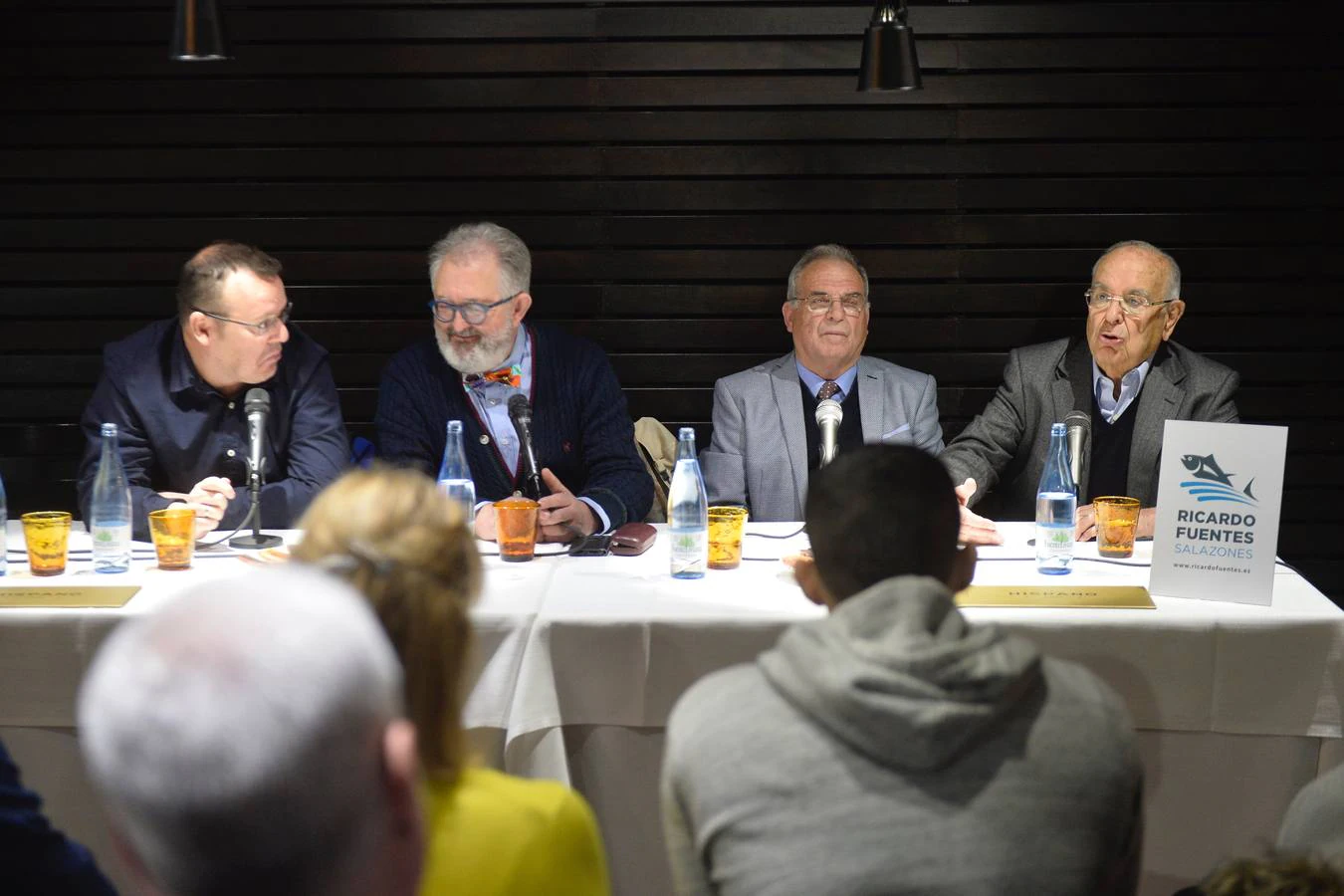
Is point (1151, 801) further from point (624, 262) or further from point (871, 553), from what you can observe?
point (624, 262)

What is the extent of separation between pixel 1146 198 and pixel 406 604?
3612mm

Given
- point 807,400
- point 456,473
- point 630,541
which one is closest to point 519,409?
point 456,473

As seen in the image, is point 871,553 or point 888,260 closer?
point 871,553

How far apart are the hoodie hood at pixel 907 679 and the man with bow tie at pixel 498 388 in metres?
2.05

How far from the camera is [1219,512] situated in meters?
2.55

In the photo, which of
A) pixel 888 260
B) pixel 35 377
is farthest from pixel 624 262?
pixel 35 377

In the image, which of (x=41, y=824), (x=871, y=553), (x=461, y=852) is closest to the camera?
(x=461, y=852)

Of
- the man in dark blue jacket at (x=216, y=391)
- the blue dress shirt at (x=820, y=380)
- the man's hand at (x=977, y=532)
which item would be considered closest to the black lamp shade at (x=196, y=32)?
the man in dark blue jacket at (x=216, y=391)

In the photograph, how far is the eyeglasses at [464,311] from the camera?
11.6ft

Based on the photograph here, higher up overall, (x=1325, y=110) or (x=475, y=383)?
(x=1325, y=110)

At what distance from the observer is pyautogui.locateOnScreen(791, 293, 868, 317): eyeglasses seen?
12.6ft

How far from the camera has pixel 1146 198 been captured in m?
4.23

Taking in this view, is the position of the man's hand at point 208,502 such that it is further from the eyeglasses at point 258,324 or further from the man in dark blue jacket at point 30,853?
the man in dark blue jacket at point 30,853

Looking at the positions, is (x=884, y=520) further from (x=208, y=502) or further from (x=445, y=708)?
(x=208, y=502)
